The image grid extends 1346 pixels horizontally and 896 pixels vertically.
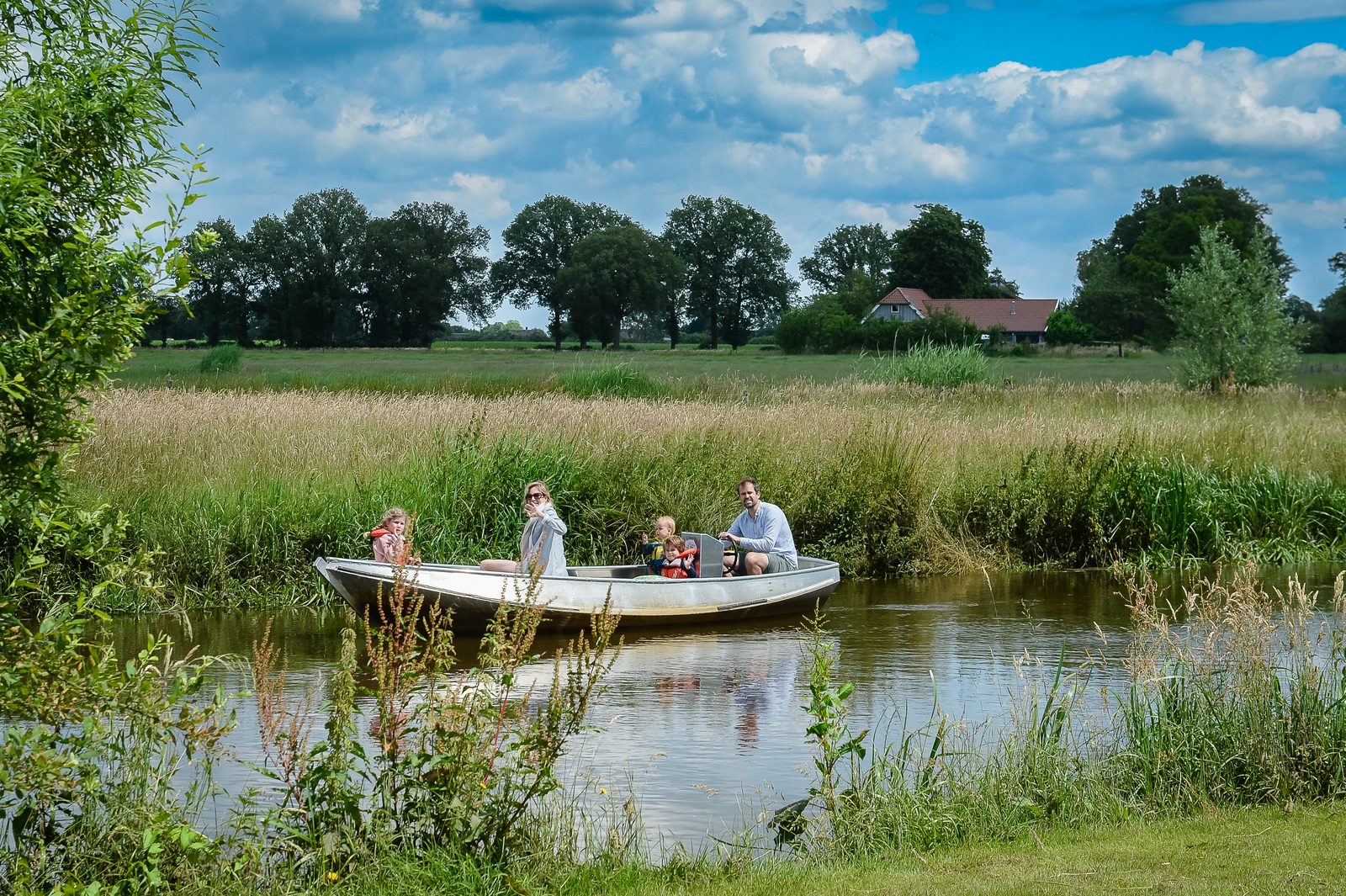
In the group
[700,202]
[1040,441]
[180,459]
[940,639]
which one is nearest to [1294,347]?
[1040,441]

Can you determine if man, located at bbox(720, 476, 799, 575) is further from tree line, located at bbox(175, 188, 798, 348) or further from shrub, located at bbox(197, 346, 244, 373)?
tree line, located at bbox(175, 188, 798, 348)

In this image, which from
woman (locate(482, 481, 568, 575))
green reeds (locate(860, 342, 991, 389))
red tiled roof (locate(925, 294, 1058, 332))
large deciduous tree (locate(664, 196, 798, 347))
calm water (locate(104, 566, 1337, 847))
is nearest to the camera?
calm water (locate(104, 566, 1337, 847))

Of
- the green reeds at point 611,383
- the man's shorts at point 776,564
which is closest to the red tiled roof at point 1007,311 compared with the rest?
the green reeds at point 611,383

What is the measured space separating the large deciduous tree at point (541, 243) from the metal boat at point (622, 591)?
79924mm

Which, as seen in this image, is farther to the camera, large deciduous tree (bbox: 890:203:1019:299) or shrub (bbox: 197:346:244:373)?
large deciduous tree (bbox: 890:203:1019:299)

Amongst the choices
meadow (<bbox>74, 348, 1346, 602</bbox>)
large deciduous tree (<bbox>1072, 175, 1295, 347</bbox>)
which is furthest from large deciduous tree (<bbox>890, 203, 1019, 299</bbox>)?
meadow (<bbox>74, 348, 1346, 602</bbox>)

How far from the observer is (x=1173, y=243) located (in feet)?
A: 277

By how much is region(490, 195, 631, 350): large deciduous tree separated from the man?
79298 millimetres

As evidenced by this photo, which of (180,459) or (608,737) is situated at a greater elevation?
(180,459)

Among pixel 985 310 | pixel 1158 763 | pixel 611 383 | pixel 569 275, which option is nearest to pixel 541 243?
pixel 569 275

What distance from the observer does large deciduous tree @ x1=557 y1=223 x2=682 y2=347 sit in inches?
3383

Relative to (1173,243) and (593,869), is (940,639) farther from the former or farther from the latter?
(1173,243)

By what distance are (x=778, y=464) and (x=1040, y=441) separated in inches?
176

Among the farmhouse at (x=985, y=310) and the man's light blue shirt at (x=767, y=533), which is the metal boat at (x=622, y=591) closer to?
the man's light blue shirt at (x=767, y=533)
